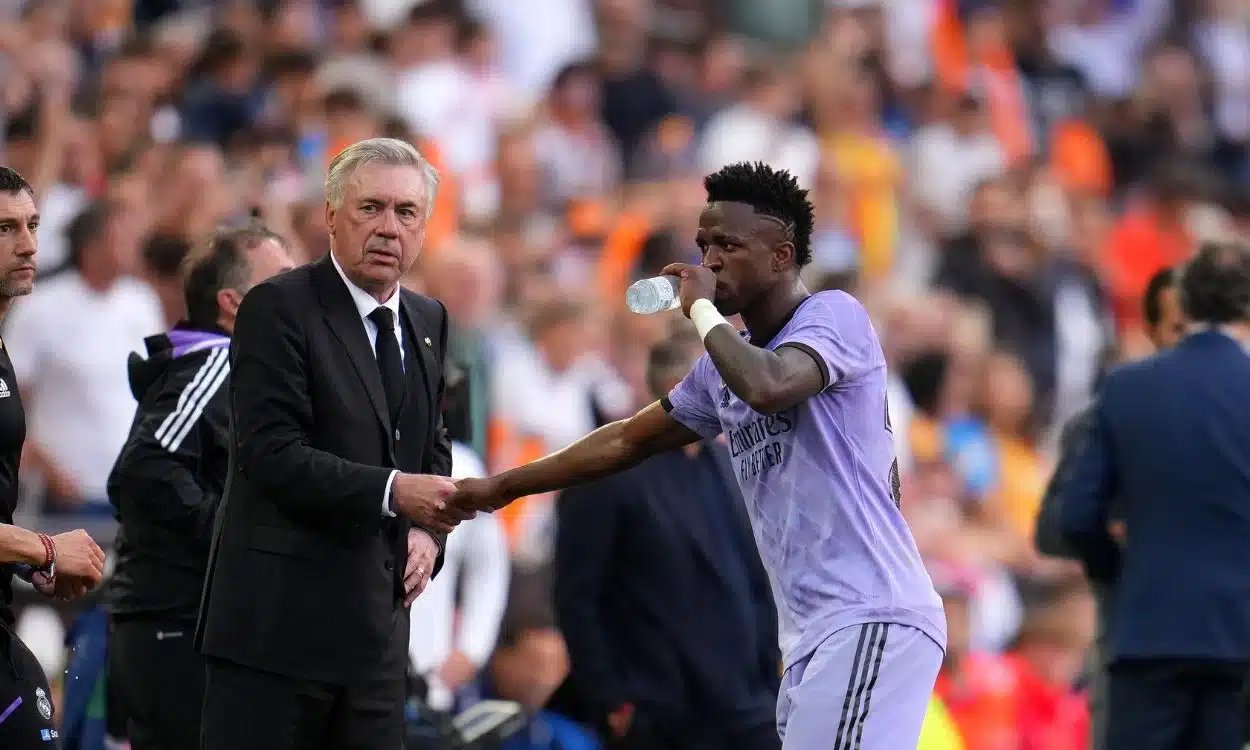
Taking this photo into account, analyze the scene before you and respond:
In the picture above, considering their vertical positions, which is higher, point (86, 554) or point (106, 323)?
point (106, 323)

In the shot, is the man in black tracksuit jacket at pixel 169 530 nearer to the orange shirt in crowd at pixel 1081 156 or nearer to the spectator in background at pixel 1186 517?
the spectator in background at pixel 1186 517

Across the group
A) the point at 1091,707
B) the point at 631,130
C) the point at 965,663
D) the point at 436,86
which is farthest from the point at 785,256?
the point at 631,130

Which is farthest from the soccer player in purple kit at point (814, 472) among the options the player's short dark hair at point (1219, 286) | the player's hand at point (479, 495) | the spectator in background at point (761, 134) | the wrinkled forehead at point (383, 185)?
the spectator in background at point (761, 134)

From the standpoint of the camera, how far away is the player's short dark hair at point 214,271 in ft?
21.7

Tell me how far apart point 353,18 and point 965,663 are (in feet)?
19.1

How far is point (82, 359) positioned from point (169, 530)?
320 centimetres

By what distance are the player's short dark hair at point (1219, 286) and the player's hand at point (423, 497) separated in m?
3.12

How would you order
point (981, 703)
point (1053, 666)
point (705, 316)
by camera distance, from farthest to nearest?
point (1053, 666) → point (981, 703) → point (705, 316)

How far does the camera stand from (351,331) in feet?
18.5

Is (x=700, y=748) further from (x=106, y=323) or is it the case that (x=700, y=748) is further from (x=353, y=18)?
(x=353, y=18)

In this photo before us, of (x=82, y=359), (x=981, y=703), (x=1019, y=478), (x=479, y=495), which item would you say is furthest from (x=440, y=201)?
(x=479, y=495)

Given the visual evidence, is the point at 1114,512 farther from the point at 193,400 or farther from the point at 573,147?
the point at 573,147

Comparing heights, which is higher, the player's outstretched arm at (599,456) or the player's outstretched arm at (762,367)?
the player's outstretched arm at (762,367)

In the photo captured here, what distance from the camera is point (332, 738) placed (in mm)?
5609
